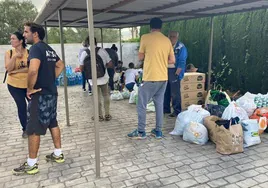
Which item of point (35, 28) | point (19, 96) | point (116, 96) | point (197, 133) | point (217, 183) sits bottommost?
point (217, 183)

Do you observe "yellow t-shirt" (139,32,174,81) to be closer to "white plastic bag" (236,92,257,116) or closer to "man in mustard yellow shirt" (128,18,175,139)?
"man in mustard yellow shirt" (128,18,175,139)

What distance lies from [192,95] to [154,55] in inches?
91.6

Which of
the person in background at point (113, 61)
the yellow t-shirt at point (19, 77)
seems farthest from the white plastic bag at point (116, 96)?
the yellow t-shirt at point (19, 77)

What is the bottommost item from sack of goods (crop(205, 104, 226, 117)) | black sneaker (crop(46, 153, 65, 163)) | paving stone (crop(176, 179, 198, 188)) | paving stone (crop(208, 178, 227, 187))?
paving stone (crop(208, 178, 227, 187))

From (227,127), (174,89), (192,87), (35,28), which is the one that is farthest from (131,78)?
(35,28)

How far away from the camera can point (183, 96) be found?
17.6 feet

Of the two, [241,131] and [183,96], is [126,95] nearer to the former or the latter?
[183,96]

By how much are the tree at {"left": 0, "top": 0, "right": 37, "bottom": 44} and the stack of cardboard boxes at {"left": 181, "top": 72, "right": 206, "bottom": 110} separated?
1823 cm

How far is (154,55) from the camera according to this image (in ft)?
11.5

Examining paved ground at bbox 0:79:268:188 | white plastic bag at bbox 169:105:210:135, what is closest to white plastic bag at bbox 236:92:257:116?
paved ground at bbox 0:79:268:188

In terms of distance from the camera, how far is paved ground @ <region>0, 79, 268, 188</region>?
8.73ft

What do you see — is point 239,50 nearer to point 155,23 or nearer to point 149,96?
point 155,23

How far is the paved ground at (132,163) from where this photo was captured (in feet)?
8.73

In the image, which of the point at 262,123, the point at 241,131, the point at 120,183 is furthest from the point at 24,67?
the point at 262,123
